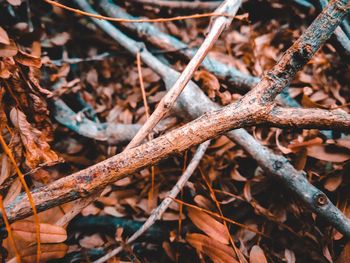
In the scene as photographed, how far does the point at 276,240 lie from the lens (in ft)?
2.45

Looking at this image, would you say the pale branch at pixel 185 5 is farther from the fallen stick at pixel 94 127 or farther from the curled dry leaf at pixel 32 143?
the curled dry leaf at pixel 32 143

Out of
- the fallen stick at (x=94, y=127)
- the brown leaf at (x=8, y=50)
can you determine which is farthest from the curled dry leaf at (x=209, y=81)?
the brown leaf at (x=8, y=50)

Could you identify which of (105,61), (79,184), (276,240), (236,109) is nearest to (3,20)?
(105,61)

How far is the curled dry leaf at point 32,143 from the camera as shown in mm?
638

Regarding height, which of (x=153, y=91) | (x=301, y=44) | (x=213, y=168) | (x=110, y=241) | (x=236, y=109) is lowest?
(x=110, y=241)

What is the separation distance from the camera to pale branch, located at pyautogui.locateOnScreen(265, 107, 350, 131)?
0.51m

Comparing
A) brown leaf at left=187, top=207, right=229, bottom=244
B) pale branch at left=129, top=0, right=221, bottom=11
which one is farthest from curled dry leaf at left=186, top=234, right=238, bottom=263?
pale branch at left=129, top=0, right=221, bottom=11

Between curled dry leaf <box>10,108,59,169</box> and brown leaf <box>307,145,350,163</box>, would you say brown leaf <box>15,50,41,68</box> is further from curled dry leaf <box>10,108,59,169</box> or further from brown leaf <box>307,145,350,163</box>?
brown leaf <box>307,145,350,163</box>

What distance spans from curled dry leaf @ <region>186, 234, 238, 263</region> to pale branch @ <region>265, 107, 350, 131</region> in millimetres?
363

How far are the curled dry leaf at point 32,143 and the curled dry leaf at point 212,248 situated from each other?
0.42 meters

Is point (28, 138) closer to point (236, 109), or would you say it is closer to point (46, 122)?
point (46, 122)

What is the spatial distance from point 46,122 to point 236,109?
52 centimetres

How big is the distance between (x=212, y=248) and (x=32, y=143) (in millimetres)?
532

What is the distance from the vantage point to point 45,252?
630 millimetres
